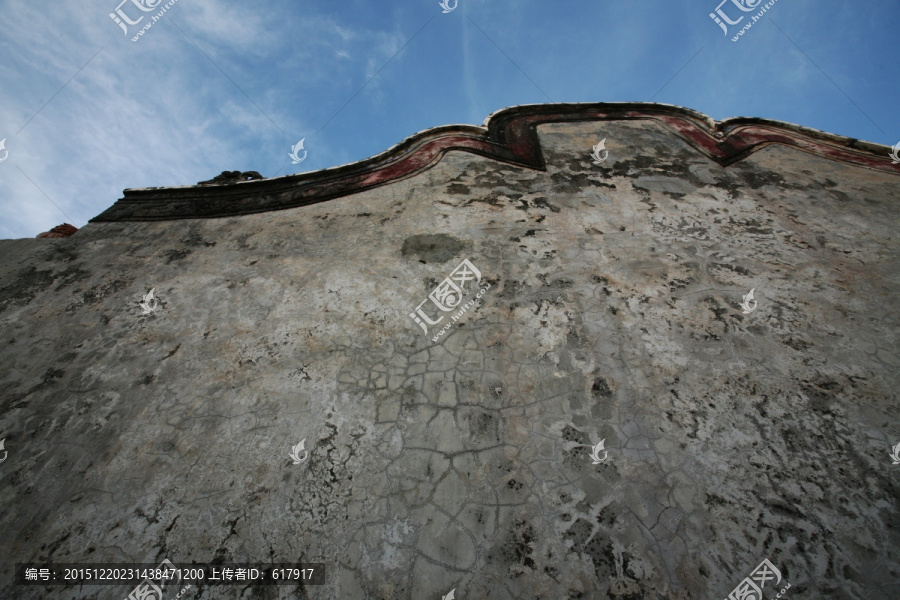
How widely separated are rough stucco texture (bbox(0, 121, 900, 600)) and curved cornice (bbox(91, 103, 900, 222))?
267 millimetres

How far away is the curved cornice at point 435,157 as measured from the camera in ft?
13.9

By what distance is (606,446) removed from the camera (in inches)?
94.3

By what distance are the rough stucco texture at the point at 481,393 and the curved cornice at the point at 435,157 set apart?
0.27 metres

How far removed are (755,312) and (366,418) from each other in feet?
9.83

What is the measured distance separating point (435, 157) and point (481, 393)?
292 cm

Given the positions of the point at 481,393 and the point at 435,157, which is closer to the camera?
the point at 481,393

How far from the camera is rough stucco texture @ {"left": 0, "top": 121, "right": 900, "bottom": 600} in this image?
6.81 ft

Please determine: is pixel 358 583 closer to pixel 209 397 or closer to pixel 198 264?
pixel 209 397

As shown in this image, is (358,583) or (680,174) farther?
(680,174)

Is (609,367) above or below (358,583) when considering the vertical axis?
above

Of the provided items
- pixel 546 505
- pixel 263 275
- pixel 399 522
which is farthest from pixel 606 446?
pixel 263 275

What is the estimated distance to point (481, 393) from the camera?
2670 mm

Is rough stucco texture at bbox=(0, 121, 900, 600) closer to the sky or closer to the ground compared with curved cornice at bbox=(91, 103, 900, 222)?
closer to the ground

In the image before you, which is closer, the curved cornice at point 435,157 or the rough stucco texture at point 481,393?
the rough stucco texture at point 481,393
